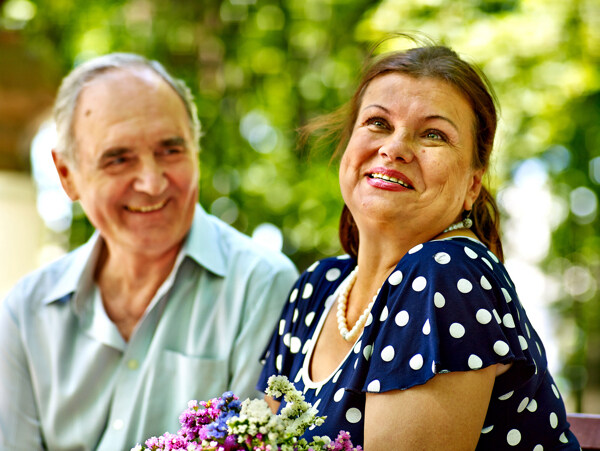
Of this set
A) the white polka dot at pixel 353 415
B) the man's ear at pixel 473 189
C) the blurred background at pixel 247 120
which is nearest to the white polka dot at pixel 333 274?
the man's ear at pixel 473 189

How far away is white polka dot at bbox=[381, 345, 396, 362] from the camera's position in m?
1.67

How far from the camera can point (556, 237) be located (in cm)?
750

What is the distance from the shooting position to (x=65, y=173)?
9.63 ft

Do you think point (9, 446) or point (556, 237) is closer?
point (9, 446)

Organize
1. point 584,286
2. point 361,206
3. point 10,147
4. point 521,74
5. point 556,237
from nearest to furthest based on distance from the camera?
point 361,206
point 521,74
point 10,147
point 556,237
point 584,286

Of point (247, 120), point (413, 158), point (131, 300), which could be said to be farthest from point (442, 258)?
point (247, 120)

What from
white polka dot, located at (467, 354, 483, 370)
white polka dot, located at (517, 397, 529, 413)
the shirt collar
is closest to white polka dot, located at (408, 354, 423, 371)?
white polka dot, located at (467, 354, 483, 370)

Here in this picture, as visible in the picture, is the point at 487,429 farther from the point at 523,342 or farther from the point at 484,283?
the point at 484,283

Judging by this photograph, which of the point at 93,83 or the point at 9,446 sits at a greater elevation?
the point at 93,83

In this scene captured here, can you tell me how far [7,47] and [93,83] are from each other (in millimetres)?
4450

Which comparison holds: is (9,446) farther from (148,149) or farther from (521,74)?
(521,74)

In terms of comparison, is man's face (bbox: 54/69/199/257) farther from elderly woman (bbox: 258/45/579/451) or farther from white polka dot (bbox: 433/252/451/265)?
white polka dot (bbox: 433/252/451/265)

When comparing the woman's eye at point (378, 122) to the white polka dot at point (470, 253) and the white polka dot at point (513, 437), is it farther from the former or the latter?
the white polka dot at point (513, 437)

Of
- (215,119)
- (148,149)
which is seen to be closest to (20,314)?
(148,149)
